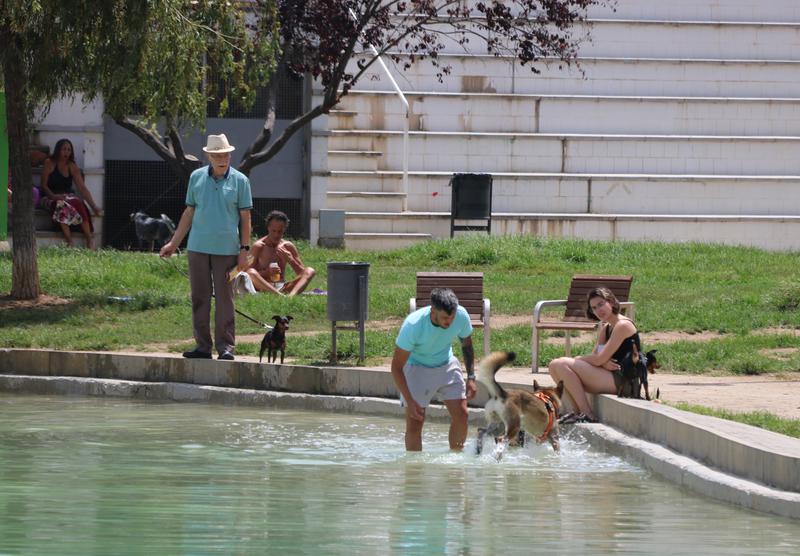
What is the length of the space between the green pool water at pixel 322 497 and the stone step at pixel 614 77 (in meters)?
15.9

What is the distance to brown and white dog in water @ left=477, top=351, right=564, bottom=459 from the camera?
11.2m

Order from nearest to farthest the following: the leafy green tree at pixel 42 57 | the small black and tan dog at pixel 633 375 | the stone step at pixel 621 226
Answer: the small black and tan dog at pixel 633 375 → the leafy green tree at pixel 42 57 → the stone step at pixel 621 226

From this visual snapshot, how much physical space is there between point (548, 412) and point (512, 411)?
1.31 ft

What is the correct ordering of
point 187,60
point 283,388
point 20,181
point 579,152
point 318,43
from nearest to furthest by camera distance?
point 283,388, point 187,60, point 20,181, point 318,43, point 579,152

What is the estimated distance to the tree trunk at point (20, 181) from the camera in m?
18.8

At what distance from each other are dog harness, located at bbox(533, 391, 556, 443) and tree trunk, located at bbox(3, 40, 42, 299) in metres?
8.87

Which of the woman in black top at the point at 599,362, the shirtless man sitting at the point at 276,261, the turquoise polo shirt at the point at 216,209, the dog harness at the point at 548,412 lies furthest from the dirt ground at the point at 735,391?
the shirtless man sitting at the point at 276,261

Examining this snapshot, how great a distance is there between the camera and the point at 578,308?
1554cm

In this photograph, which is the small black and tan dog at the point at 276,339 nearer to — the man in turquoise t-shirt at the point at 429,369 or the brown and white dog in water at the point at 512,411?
the man in turquoise t-shirt at the point at 429,369

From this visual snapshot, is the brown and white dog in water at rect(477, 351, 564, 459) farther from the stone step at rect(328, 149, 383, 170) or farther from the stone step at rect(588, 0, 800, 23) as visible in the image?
the stone step at rect(588, 0, 800, 23)

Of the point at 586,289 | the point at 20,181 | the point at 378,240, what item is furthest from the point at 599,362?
the point at 378,240

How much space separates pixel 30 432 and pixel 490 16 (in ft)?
44.0

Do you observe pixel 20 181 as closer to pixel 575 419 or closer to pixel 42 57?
pixel 42 57

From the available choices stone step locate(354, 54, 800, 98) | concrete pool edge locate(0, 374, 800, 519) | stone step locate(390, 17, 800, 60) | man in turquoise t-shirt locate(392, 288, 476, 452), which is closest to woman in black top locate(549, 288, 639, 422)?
concrete pool edge locate(0, 374, 800, 519)
